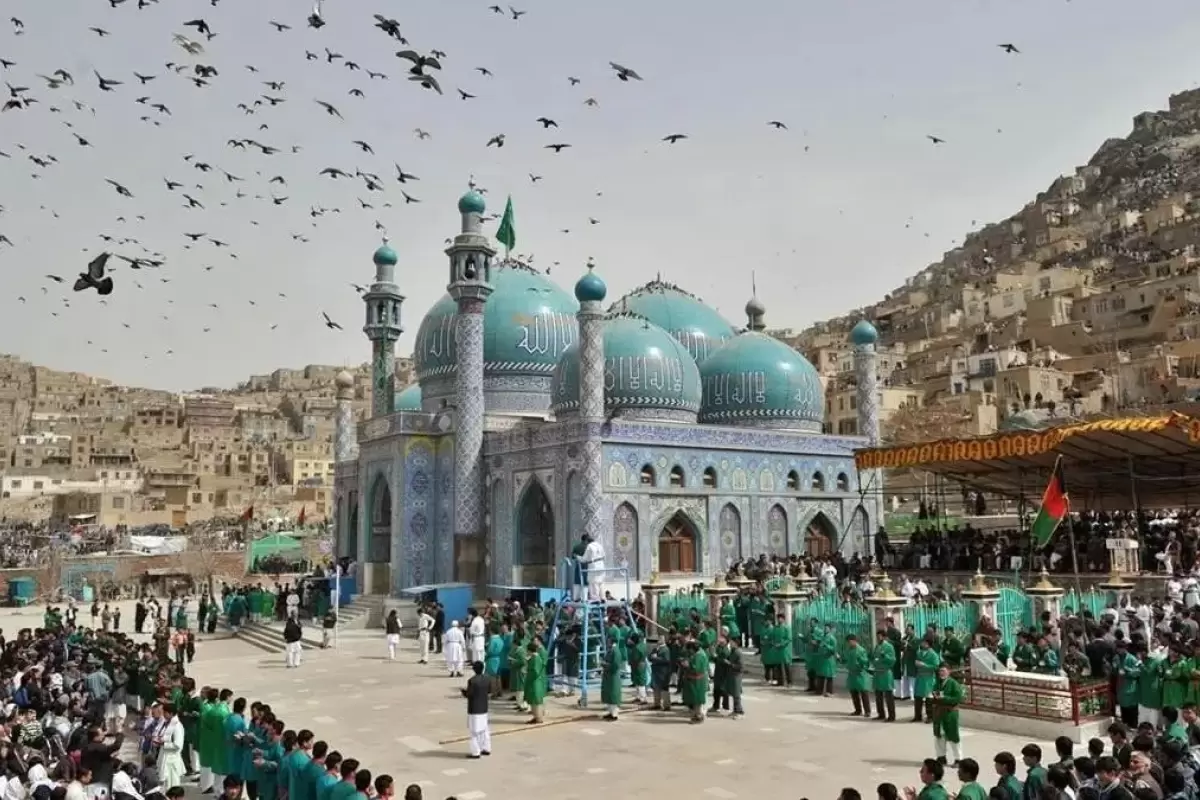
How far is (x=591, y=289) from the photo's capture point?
26.2 m

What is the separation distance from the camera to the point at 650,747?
12.6 meters

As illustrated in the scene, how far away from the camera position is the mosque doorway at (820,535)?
31016 millimetres

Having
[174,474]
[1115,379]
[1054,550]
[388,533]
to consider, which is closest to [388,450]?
[388,533]

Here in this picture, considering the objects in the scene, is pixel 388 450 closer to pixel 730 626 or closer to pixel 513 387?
pixel 513 387

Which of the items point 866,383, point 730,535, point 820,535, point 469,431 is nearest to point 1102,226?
point 866,383

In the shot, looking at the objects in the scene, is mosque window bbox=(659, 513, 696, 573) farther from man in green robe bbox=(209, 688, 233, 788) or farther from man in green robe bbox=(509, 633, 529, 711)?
man in green robe bbox=(209, 688, 233, 788)

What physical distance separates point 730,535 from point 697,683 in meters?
14.8

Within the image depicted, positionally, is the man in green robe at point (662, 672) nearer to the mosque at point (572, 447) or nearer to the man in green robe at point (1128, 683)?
the man in green robe at point (1128, 683)

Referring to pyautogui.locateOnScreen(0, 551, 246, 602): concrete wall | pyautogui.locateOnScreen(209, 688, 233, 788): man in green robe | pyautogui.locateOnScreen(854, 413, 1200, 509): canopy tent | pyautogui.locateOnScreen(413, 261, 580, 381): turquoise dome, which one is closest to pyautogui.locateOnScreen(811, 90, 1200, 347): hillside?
pyautogui.locateOnScreen(854, 413, 1200, 509): canopy tent

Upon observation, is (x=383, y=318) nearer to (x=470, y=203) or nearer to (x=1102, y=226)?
(x=470, y=203)

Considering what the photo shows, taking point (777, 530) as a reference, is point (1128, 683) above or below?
below

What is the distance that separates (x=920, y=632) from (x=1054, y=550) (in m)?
10.3

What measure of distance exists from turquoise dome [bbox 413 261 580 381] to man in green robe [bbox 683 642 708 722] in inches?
717

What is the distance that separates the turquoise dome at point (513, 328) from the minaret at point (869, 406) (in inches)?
379
